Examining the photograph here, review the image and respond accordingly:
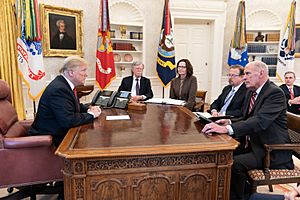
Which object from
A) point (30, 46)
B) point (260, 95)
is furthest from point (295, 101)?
point (30, 46)

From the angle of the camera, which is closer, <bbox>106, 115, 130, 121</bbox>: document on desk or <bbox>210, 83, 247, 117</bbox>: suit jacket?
<bbox>106, 115, 130, 121</bbox>: document on desk

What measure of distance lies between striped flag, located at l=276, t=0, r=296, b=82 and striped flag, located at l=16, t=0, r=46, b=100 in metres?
5.30

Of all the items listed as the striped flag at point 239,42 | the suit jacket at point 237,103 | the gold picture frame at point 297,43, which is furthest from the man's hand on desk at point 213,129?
the gold picture frame at point 297,43

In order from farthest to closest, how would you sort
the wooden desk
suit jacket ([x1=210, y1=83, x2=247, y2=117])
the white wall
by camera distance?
the white wall → suit jacket ([x1=210, y1=83, x2=247, y2=117]) → the wooden desk

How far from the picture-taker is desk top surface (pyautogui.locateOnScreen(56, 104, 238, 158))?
1.52 metres


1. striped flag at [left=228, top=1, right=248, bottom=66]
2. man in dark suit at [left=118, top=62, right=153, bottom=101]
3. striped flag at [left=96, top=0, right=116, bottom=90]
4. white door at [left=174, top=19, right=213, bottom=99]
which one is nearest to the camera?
man in dark suit at [left=118, top=62, right=153, bottom=101]

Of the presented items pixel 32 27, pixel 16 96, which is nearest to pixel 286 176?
pixel 32 27

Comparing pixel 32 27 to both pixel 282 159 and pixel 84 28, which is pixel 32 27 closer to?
pixel 84 28

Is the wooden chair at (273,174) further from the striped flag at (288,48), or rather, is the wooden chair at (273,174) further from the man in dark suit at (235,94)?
the striped flag at (288,48)

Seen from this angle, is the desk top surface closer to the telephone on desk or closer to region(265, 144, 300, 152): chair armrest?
region(265, 144, 300, 152): chair armrest

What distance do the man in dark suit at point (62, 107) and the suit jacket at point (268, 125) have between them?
49.7 inches

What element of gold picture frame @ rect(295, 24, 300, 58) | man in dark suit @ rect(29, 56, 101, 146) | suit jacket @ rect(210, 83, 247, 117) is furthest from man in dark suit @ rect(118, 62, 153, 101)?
gold picture frame @ rect(295, 24, 300, 58)

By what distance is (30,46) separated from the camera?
13.4 ft

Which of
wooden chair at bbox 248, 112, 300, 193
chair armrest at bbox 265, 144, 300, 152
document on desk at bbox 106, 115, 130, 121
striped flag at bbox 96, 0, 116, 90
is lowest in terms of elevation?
wooden chair at bbox 248, 112, 300, 193
